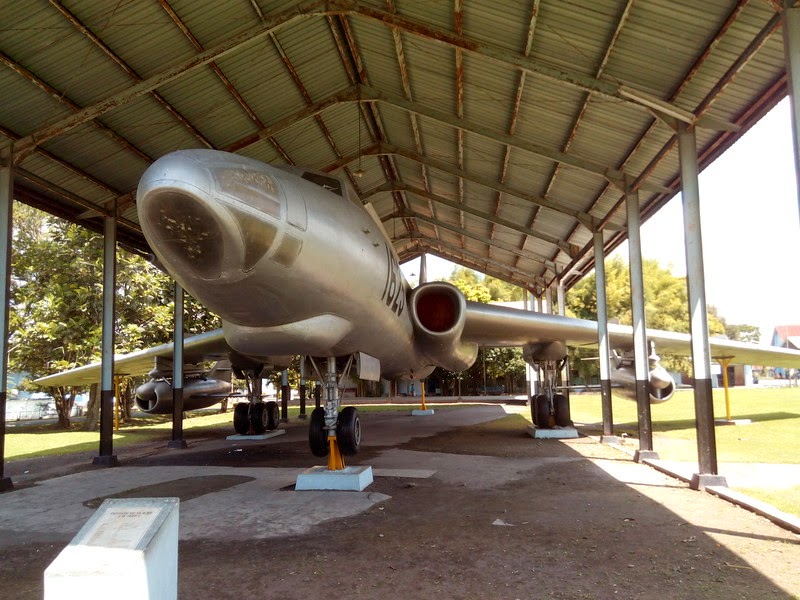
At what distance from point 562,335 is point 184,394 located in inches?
494

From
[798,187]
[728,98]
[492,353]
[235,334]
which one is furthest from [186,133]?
[492,353]

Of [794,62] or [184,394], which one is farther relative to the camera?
[184,394]

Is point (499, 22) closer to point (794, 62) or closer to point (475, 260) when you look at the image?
point (794, 62)

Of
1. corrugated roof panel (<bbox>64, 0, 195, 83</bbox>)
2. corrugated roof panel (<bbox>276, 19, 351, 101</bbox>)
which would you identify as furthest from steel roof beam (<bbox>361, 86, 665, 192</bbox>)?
corrugated roof panel (<bbox>64, 0, 195, 83</bbox>)

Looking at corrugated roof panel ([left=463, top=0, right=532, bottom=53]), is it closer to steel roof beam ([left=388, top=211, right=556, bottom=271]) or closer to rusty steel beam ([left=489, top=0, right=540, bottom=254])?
rusty steel beam ([left=489, top=0, right=540, bottom=254])

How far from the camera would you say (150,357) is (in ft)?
52.6

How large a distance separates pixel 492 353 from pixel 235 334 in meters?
36.3

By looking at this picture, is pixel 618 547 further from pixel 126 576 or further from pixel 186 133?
pixel 186 133

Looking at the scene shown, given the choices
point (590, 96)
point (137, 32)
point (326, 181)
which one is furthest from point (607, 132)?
point (137, 32)

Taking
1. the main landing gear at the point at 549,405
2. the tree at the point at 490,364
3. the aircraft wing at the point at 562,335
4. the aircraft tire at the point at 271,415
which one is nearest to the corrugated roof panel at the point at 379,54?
the aircraft wing at the point at 562,335

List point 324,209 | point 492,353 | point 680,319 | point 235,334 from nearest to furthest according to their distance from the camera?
1. point 324,209
2. point 235,334
3. point 492,353
4. point 680,319

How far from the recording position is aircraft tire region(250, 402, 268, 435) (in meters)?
15.8

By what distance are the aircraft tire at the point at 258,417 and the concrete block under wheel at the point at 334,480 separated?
8110 millimetres

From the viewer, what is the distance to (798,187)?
529cm
